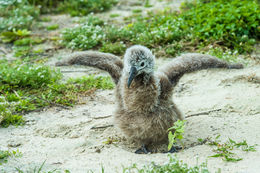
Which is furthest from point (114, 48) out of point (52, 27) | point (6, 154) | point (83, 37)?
point (6, 154)

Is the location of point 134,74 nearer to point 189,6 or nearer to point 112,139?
point 112,139

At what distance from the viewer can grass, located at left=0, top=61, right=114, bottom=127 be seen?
5695 millimetres

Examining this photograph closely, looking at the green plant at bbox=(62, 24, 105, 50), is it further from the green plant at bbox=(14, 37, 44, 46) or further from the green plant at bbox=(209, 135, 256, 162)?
the green plant at bbox=(209, 135, 256, 162)

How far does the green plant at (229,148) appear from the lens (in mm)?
3812

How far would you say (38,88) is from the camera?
247 inches

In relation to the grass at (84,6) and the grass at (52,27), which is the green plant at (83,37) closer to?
the grass at (52,27)

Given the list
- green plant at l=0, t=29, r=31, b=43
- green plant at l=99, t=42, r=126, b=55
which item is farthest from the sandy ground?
green plant at l=0, t=29, r=31, b=43

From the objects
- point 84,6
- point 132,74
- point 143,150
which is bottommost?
point 143,150

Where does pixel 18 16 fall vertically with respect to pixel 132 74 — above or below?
above

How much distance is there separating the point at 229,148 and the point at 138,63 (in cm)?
146

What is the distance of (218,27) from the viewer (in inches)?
292

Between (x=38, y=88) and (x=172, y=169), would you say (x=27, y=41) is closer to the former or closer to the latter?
(x=38, y=88)

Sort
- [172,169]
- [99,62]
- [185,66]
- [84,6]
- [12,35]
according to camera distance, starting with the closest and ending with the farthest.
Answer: [172,169], [185,66], [99,62], [12,35], [84,6]

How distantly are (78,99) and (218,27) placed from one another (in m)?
3.41
